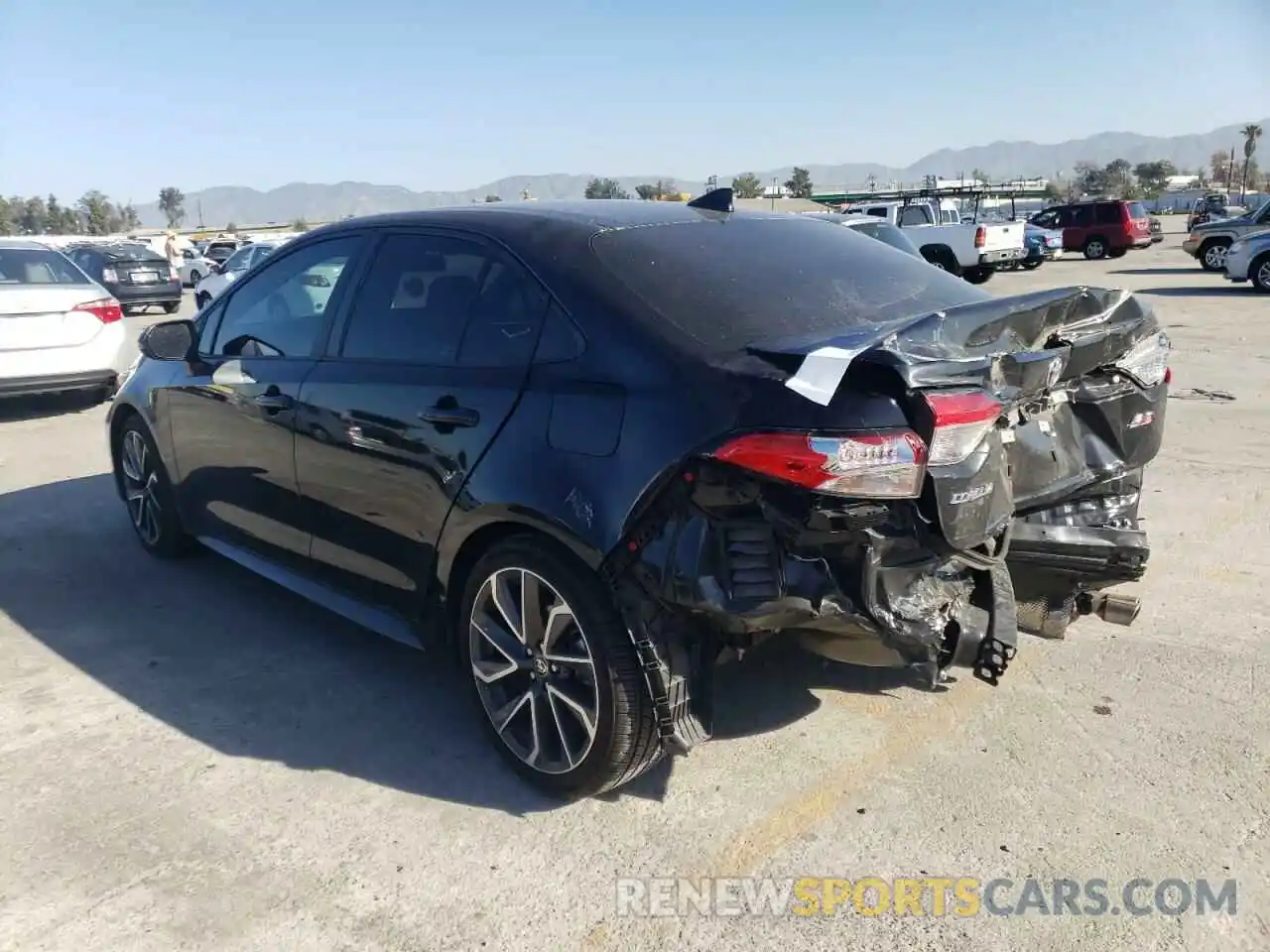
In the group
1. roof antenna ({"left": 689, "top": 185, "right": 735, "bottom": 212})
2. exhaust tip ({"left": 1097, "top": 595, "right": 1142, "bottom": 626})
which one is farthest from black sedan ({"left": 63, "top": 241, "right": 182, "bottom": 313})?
exhaust tip ({"left": 1097, "top": 595, "right": 1142, "bottom": 626})

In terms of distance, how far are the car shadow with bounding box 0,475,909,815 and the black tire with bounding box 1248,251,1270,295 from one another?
18.4 m

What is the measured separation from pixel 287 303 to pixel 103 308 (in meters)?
6.27

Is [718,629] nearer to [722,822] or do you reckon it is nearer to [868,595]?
[868,595]

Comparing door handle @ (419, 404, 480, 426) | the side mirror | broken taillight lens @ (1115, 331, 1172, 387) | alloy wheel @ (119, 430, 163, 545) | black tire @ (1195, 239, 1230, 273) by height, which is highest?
the side mirror

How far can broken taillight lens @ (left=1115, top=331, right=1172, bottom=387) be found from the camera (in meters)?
3.34

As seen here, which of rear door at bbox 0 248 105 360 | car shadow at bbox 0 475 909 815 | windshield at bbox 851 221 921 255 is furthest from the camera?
windshield at bbox 851 221 921 255

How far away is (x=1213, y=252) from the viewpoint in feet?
76.7

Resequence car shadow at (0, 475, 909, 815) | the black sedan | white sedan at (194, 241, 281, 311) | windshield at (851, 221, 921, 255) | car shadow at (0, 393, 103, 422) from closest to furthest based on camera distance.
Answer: car shadow at (0, 475, 909, 815) → car shadow at (0, 393, 103, 422) → windshield at (851, 221, 921, 255) → white sedan at (194, 241, 281, 311) → the black sedan

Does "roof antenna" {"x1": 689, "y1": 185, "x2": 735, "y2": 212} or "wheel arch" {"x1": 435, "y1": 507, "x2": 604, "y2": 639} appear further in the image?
"roof antenna" {"x1": 689, "y1": 185, "x2": 735, "y2": 212}

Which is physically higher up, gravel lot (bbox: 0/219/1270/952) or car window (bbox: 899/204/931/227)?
car window (bbox: 899/204/931/227)

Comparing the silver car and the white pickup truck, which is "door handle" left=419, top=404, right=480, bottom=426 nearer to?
the silver car

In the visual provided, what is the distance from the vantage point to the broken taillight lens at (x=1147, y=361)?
3.34 metres

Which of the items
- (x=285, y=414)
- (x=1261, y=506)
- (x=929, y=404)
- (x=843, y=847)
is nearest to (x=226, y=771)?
(x=285, y=414)

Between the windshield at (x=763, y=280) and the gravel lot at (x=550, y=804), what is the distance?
1019 millimetres
